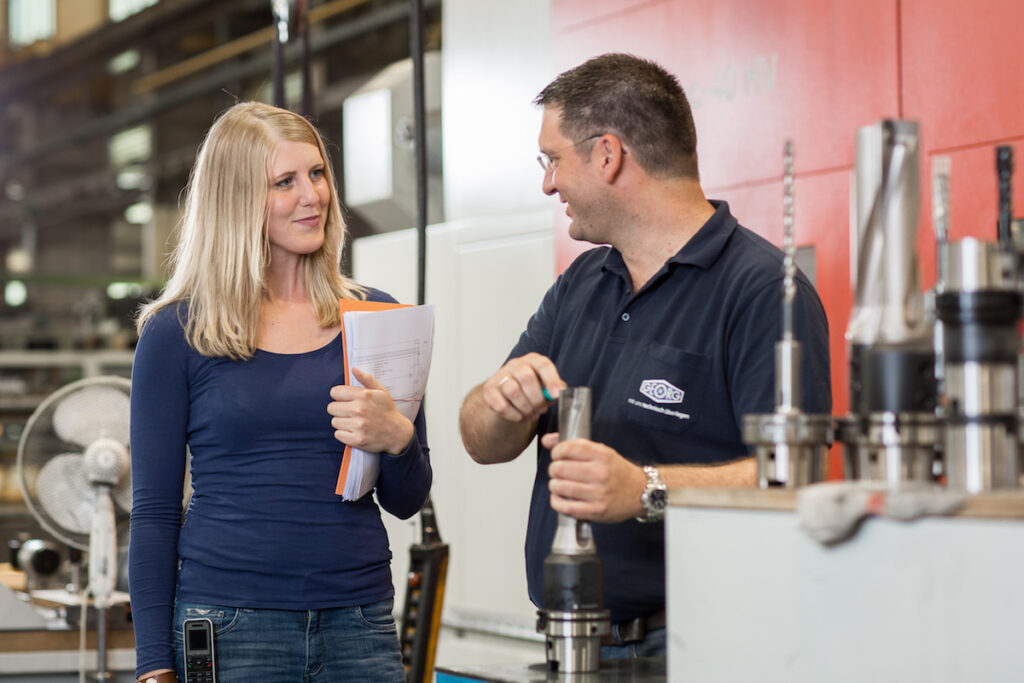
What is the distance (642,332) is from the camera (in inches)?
62.9

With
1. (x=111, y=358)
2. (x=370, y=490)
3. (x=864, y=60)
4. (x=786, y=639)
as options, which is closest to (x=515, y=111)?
(x=864, y=60)

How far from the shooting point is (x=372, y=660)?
64.8 inches

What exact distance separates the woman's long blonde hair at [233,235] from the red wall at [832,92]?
0.81 m

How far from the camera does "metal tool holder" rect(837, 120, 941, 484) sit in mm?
958

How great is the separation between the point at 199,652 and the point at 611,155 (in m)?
0.88

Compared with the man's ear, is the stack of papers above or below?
below

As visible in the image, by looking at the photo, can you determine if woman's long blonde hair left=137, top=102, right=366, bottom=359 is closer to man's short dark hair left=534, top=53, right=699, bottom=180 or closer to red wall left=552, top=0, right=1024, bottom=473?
man's short dark hair left=534, top=53, right=699, bottom=180

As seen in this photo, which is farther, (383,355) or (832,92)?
(832,92)

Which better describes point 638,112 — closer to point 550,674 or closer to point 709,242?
point 709,242

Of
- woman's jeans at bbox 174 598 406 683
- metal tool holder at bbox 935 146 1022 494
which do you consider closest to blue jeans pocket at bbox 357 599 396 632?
woman's jeans at bbox 174 598 406 683

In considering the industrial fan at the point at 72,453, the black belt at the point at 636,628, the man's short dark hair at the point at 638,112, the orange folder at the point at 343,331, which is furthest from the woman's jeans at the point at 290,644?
the industrial fan at the point at 72,453

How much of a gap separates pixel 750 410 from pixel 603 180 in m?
0.43

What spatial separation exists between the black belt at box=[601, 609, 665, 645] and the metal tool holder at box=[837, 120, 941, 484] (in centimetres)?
55

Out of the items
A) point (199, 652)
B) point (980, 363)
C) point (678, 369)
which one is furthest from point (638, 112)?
point (199, 652)
